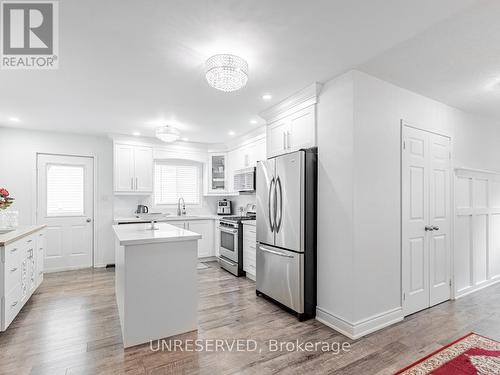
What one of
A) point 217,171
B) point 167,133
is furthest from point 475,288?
point 167,133

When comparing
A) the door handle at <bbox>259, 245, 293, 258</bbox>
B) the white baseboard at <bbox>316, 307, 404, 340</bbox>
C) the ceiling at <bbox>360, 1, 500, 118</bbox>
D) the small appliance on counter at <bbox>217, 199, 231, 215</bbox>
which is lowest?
the white baseboard at <bbox>316, 307, 404, 340</bbox>

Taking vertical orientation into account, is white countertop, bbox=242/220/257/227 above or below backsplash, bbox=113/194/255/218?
below

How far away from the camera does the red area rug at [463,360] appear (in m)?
2.01

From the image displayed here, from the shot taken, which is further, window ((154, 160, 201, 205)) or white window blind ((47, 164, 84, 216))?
window ((154, 160, 201, 205))

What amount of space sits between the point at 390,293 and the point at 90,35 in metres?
3.67

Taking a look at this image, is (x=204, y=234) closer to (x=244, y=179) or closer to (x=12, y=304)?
(x=244, y=179)

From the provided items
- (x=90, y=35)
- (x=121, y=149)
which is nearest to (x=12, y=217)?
(x=121, y=149)

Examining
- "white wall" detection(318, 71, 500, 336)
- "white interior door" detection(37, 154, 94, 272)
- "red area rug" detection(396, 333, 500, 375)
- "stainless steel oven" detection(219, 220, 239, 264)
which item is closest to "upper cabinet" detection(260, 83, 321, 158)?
"white wall" detection(318, 71, 500, 336)

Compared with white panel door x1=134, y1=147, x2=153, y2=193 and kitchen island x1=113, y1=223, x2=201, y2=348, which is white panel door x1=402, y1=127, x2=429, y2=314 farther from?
white panel door x1=134, y1=147, x2=153, y2=193

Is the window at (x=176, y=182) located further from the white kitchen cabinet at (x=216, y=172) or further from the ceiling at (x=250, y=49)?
the ceiling at (x=250, y=49)

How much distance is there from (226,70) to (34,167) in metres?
4.62

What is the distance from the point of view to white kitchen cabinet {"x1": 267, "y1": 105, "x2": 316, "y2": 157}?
3.06 metres

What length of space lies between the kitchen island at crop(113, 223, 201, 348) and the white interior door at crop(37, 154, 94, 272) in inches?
129

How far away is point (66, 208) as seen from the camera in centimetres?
502
